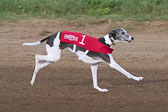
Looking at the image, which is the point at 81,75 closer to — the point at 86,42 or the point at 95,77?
the point at 95,77

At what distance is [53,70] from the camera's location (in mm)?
12000

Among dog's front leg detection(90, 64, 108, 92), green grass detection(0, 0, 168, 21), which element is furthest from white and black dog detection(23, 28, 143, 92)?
green grass detection(0, 0, 168, 21)

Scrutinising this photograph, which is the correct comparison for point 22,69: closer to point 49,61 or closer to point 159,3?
point 49,61

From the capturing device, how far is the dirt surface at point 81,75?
9320 millimetres

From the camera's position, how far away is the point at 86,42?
382 inches

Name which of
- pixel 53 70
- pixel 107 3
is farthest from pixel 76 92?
pixel 107 3

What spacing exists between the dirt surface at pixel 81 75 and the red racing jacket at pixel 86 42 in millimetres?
920

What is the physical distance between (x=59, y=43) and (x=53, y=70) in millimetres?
2218

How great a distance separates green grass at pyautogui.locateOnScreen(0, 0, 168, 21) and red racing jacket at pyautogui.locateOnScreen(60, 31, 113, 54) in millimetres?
6868

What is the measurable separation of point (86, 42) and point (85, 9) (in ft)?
25.9

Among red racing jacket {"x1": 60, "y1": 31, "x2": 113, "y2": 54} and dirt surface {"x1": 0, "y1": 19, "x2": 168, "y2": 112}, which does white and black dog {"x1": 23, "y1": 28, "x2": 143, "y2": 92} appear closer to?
red racing jacket {"x1": 60, "y1": 31, "x2": 113, "y2": 54}

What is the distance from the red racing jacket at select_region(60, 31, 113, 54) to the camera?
960cm

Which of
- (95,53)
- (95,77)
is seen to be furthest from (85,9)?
(95,53)

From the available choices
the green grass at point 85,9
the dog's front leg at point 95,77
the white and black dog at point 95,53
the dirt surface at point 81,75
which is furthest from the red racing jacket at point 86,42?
the green grass at point 85,9
